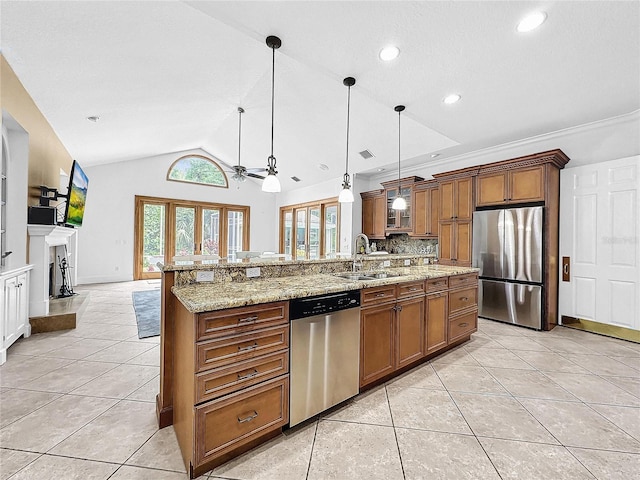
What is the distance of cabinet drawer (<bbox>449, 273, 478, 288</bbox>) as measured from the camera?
3.12 m

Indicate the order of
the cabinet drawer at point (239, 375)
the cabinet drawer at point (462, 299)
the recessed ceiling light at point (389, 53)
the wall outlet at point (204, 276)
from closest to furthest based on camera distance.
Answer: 1. the cabinet drawer at point (239, 375)
2. the wall outlet at point (204, 276)
3. the recessed ceiling light at point (389, 53)
4. the cabinet drawer at point (462, 299)

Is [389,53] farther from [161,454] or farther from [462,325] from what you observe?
[161,454]

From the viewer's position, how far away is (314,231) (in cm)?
815

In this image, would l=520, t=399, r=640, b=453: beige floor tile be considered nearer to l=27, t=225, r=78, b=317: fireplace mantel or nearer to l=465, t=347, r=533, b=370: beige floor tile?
l=465, t=347, r=533, b=370: beige floor tile

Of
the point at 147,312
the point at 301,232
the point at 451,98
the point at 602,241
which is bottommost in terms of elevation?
the point at 147,312

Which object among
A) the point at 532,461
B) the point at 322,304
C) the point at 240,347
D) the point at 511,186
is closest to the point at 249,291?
the point at 240,347

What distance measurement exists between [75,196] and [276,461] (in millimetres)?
4689

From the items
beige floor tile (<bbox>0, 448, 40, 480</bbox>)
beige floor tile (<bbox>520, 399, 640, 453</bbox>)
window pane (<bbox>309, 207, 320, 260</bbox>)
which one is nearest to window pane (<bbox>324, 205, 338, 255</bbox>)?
window pane (<bbox>309, 207, 320, 260</bbox>)

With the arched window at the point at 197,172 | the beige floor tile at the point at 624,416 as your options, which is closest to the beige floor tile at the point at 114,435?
the beige floor tile at the point at 624,416

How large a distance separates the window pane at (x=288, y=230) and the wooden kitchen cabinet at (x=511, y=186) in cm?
568

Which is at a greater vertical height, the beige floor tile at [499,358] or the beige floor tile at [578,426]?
the beige floor tile at [499,358]

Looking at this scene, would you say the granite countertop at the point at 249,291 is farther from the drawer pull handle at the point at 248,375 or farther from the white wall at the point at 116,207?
the white wall at the point at 116,207

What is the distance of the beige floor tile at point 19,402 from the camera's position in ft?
6.37

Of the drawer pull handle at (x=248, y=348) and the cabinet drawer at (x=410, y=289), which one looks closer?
the drawer pull handle at (x=248, y=348)
